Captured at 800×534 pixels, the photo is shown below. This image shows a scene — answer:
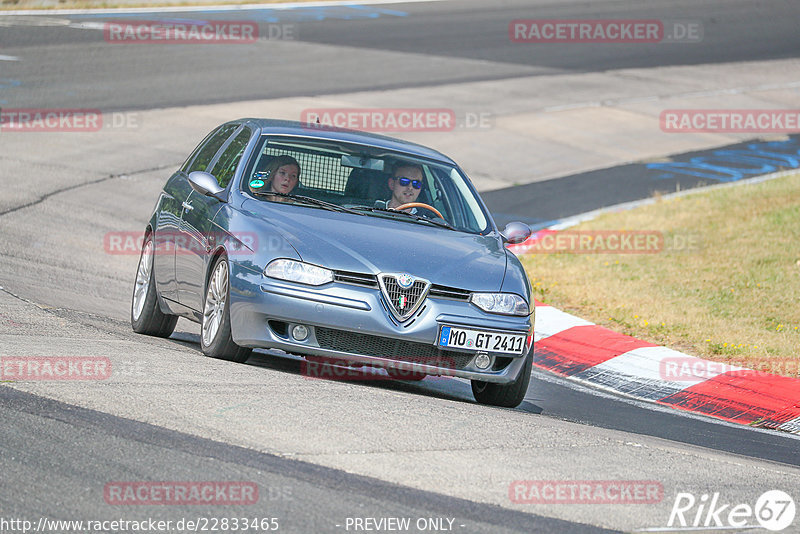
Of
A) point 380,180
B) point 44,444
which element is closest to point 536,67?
point 380,180

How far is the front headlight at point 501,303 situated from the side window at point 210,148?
8.92 feet

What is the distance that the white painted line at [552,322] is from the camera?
10742 millimetres

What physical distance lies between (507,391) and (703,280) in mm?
5553

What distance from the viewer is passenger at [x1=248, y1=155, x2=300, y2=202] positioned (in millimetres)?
8078

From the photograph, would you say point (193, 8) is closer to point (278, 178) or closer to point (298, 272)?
point (278, 178)

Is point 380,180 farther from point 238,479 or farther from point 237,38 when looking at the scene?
point 237,38

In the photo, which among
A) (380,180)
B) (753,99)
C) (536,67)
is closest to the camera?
(380,180)

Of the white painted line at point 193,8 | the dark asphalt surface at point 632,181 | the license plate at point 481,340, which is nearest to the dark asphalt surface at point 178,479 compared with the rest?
the license plate at point 481,340

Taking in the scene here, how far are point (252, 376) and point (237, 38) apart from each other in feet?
75.4

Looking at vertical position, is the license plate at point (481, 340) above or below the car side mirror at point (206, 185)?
below

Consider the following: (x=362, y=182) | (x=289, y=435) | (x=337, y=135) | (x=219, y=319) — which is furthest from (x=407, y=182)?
(x=289, y=435)

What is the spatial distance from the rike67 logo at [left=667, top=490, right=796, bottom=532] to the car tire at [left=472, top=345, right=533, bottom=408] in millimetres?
2222

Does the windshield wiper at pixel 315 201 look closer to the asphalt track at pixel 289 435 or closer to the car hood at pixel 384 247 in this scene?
the car hood at pixel 384 247

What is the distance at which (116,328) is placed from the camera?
8938mm
